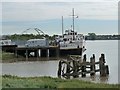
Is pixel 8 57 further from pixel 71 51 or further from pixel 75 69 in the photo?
pixel 75 69

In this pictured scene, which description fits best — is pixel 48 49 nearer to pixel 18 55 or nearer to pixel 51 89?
pixel 18 55

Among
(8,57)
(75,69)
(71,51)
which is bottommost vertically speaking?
(8,57)

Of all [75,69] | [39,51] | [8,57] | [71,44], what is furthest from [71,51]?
[75,69]

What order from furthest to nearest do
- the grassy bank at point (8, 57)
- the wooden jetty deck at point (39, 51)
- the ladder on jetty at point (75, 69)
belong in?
the wooden jetty deck at point (39, 51)
the grassy bank at point (8, 57)
the ladder on jetty at point (75, 69)

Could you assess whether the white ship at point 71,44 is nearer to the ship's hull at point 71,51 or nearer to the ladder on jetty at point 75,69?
the ship's hull at point 71,51

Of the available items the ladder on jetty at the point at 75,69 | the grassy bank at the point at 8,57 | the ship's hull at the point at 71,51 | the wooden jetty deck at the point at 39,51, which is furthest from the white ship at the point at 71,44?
the ladder on jetty at the point at 75,69

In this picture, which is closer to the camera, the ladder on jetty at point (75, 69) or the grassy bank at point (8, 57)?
the ladder on jetty at point (75, 69)

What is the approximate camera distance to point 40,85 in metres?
16.9

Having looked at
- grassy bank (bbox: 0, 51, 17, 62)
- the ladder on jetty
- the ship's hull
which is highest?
the ladder on jetty

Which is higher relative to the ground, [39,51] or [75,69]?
[75,69]

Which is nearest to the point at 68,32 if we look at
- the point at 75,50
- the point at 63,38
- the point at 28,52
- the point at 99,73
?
the point at 63,38

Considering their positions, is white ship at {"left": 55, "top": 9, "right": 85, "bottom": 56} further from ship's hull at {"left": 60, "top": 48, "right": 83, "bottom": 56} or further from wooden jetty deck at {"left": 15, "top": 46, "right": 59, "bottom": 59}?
wooden jetty deck at {"left": 15, "top": 46, "right": 59, "bottom": 59}

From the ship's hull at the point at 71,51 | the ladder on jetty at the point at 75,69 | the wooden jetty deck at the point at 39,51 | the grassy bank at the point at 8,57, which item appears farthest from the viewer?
the ship's hull at the point at 71,51

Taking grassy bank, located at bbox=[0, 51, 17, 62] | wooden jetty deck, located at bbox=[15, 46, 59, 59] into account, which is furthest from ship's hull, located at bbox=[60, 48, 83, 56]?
grassy bank, located at bbox=[0, 51, 17, 62]
